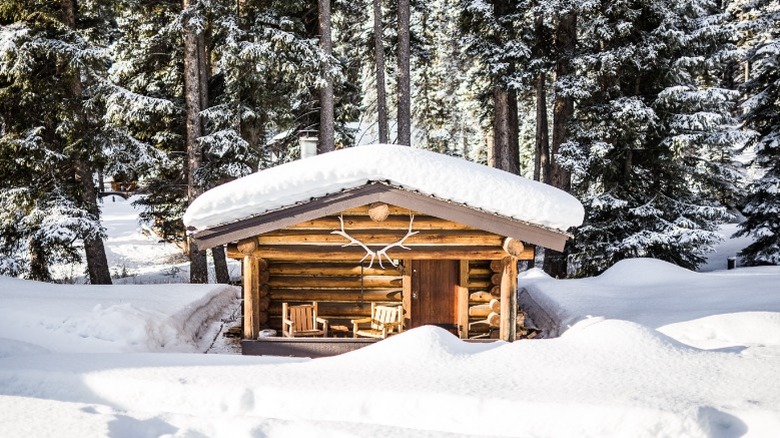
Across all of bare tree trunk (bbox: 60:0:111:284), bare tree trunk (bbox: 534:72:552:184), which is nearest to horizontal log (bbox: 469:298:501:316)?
bare tree trunk (bbox: 60:0:111:284)

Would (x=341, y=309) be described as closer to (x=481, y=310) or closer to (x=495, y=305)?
(x=481, y=310)

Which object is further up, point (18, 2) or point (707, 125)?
point (18, 2)

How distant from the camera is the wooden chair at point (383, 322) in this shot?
1141 centimetres

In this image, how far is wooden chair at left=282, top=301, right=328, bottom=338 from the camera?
1165 cm

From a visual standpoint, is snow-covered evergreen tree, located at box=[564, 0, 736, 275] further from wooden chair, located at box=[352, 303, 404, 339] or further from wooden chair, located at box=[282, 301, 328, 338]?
wooden chair, located at box=[282, 301, 328, 338]

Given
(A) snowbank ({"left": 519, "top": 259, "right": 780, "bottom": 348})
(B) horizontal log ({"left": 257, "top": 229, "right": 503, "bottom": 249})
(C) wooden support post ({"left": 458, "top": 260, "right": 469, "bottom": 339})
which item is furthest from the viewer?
(C) wooden support post ({"left": 458, "top": 260, "right": 469, "bottom": 339})

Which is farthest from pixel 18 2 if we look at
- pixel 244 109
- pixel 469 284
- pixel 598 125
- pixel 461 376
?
pixel 598 125

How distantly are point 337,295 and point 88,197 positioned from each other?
8.61 meters

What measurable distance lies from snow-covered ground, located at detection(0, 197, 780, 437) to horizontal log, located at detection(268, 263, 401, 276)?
311cm

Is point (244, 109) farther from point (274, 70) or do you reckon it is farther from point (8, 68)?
point (8, 68)

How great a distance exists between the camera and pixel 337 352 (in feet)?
36.2

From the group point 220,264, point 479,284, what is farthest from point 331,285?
point 220,264

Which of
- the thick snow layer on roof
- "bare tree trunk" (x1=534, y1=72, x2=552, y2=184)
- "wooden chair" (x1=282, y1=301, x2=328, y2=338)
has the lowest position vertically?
"wooden chair" (x1=282, y1=301, x2=328, y2=338)

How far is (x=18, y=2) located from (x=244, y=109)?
622 centimetres
